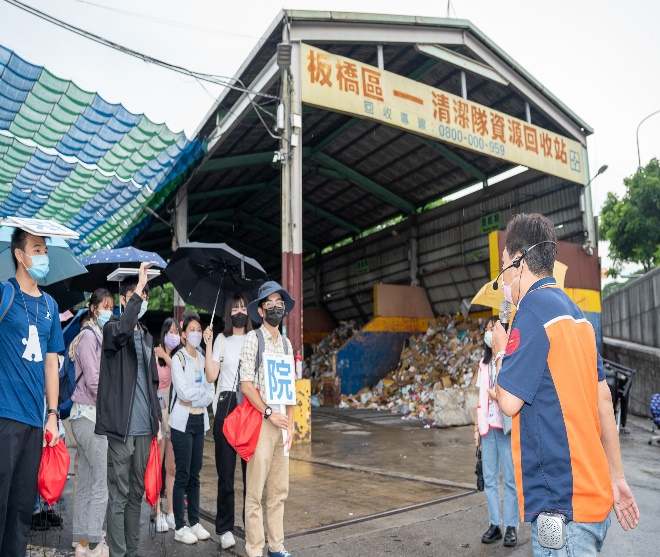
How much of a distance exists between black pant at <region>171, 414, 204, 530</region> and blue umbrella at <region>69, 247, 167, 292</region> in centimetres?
127

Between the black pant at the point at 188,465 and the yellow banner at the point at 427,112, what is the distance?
6.66 m

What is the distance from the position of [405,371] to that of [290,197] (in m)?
8.31

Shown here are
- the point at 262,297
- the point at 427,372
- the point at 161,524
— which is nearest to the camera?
the point at 262,297

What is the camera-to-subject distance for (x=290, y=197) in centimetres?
972

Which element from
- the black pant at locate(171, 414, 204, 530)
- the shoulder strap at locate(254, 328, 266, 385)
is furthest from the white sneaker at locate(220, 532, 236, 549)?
the shoulder strap at locate(254, 328, 266, 385)

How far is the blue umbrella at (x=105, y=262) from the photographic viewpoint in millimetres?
4587

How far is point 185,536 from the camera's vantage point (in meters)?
3.97

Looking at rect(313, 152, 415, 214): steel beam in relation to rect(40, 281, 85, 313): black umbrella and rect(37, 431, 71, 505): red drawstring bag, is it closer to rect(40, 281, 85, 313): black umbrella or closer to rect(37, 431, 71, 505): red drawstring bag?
rect(40, 281, 85, 313): black umbrella

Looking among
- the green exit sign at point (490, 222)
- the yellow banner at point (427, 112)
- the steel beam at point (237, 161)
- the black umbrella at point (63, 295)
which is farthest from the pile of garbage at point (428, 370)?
the black umbrella at point (63, 295)

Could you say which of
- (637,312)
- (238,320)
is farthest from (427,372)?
(238,320)

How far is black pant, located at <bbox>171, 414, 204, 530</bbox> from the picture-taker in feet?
13.3

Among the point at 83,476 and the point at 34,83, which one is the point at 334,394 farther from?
the point at 83,476

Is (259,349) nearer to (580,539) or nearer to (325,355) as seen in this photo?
(580,539)

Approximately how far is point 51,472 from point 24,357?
67 cm
